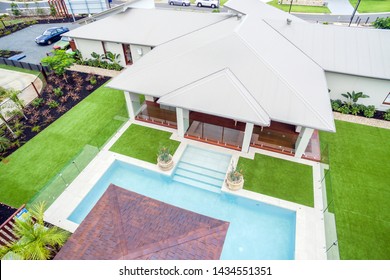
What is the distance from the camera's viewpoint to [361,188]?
1588 cm

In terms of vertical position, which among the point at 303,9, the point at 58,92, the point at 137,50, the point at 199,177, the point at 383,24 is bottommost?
the point at 199,177

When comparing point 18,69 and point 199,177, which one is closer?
point 199,177

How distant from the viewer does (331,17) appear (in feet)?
147

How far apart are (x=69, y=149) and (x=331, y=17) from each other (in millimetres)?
51120

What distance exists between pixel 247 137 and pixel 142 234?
388 inches

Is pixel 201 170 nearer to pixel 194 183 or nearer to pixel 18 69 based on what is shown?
pixel 194 183

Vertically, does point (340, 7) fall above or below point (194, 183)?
above

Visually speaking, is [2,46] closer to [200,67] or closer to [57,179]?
[57,179]

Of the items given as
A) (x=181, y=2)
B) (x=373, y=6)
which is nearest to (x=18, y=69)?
(x=181, y=2)

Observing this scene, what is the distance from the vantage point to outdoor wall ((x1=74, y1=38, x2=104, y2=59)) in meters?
28.1

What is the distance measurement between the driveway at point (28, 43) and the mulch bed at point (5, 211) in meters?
23.1

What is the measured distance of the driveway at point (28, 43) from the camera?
32.1 meters
